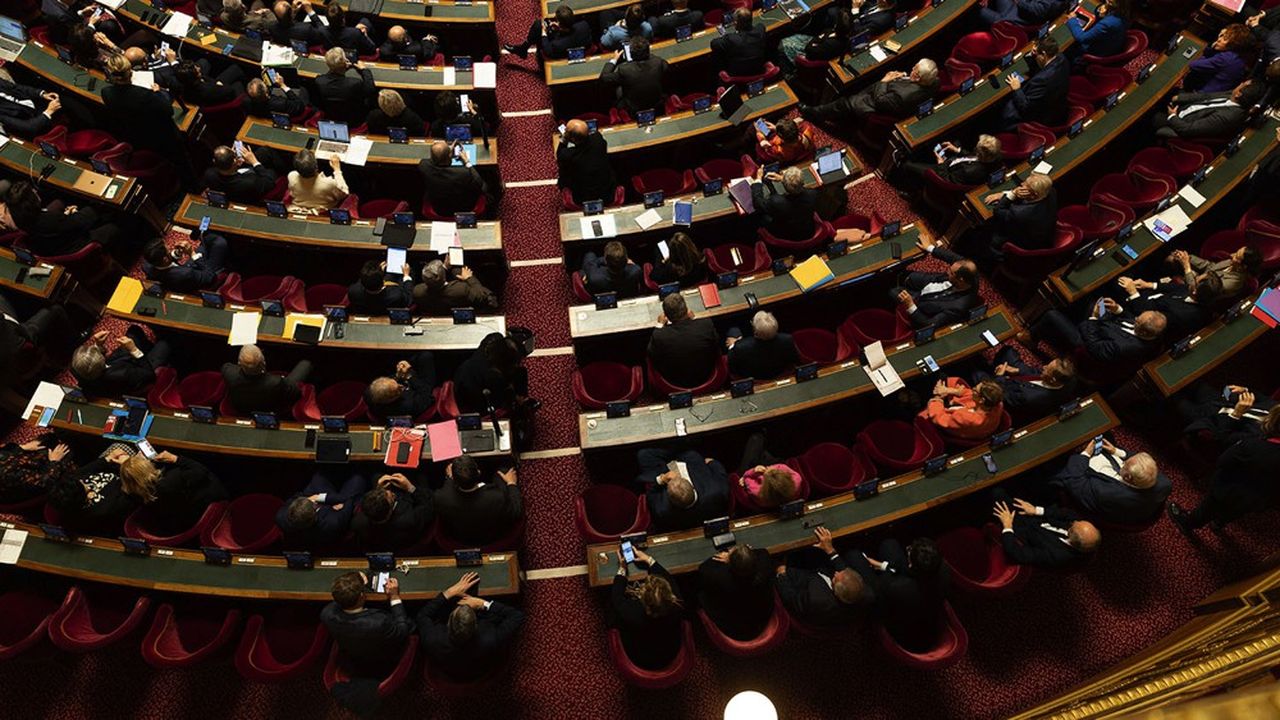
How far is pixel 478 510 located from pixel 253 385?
7.75 feet

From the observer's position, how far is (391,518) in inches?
224

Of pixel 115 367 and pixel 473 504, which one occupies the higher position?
pixel 115 367

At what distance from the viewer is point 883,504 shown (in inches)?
230

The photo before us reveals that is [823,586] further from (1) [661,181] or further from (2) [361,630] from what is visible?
(1) [661,181]

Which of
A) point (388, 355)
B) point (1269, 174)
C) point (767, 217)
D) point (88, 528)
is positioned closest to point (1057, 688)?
point (767, 217)

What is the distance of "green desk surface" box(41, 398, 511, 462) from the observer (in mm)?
6105

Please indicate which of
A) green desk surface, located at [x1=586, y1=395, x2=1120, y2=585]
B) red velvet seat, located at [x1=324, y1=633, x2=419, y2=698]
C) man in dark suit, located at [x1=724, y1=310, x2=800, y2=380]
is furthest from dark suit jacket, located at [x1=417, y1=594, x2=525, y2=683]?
man in dark suit, located at [x1=724, y1=310, x2=800, y2=380]

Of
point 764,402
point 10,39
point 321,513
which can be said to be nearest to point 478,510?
point 321,513

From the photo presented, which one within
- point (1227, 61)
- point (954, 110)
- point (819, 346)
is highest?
point (954, 110)

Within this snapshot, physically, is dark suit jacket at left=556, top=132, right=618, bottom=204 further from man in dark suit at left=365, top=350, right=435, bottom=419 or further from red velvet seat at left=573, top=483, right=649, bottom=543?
red velvet seat at left=573, top=483, right=649, bottom=543

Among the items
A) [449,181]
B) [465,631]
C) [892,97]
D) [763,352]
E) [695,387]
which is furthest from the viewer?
[892,97]

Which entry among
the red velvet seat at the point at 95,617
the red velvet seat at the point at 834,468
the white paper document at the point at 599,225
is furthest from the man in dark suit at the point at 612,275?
the red velvet seat at the point at 95,617

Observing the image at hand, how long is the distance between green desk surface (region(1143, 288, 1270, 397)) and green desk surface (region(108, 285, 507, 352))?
6.06 meters

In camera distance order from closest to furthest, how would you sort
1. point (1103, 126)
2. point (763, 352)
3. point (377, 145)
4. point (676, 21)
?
point (763, 352) < point (1103, 126) < point (377, 145) < point (676, 21)
